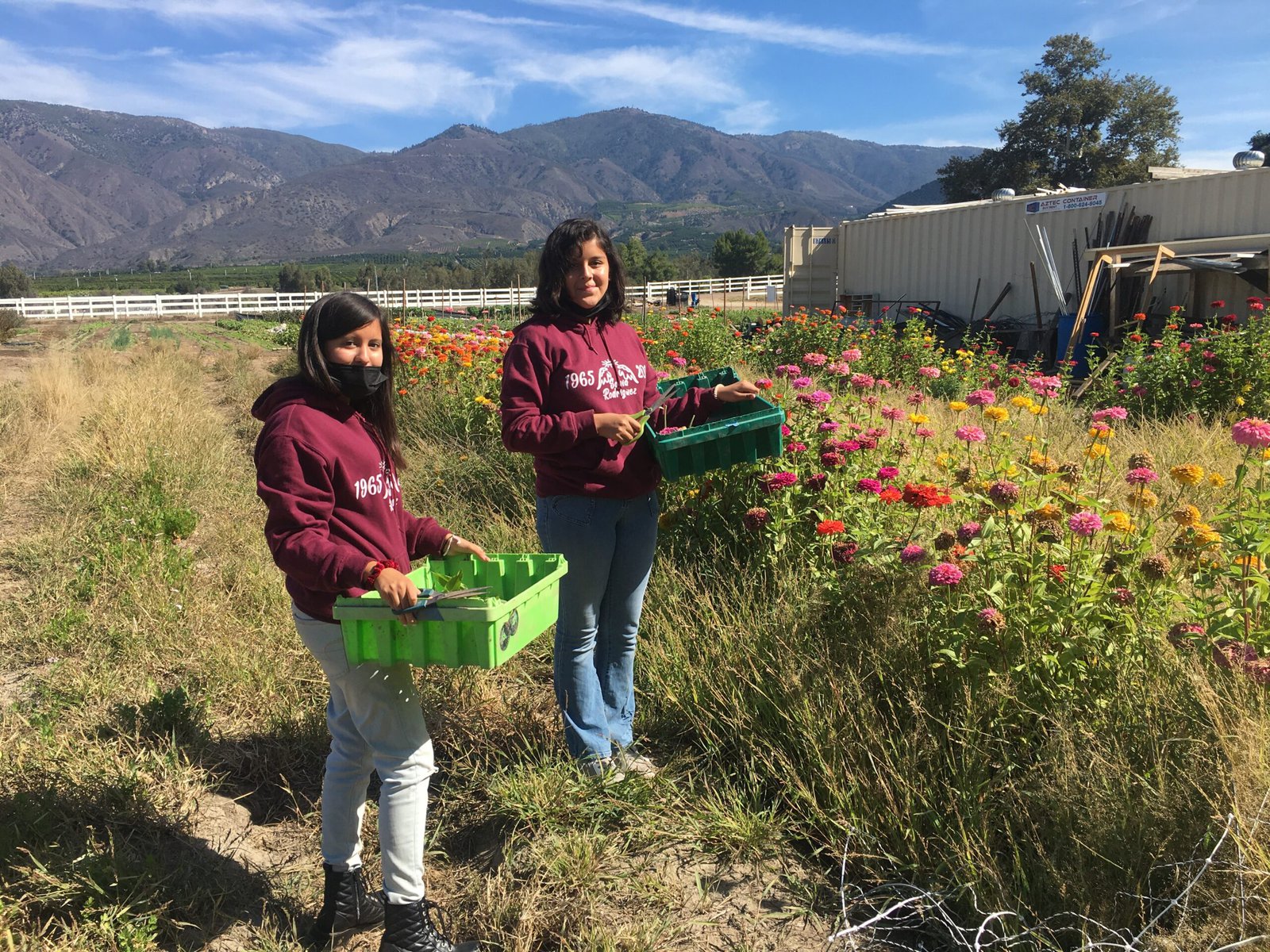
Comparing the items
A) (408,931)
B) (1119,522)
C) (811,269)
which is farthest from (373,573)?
(811,269)

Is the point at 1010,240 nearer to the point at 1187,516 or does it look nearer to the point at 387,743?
the point at 1187,516

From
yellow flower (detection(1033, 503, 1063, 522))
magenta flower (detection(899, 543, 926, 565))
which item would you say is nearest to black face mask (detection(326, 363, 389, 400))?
magenta flower (detection(899, 543, 926, 565))

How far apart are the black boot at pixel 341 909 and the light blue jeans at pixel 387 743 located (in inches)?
7.8

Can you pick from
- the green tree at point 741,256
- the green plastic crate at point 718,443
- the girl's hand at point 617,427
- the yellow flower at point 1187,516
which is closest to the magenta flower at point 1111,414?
the yellow flower at point 1187,516

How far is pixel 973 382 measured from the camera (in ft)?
23.9

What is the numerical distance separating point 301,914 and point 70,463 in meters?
5.41

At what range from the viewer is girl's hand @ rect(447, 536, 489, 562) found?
220cm

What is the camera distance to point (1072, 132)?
5325cm

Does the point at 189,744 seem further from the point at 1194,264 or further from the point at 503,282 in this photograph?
the point at 503,282

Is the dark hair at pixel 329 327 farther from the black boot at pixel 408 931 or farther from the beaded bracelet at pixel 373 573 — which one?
the black boot at pixel 408 931

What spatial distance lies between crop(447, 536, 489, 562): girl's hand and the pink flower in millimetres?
2026

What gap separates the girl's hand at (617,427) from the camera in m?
2.31

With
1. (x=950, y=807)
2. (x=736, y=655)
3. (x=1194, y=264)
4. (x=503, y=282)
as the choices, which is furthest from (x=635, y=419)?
(x=503, y=282)

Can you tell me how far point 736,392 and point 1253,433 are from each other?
4.58 feet
